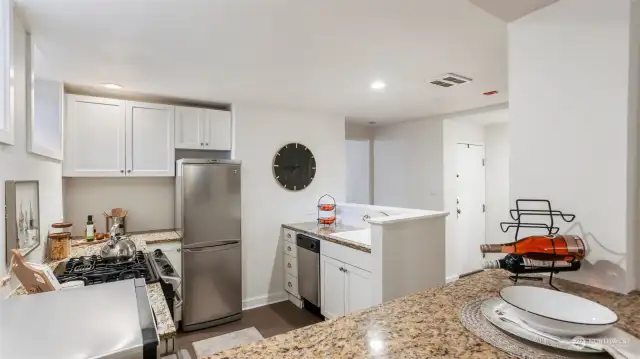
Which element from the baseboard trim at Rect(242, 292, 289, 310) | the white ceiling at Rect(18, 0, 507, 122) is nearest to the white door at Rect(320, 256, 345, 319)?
the baseboard trim at Rect(242, 292, 289, 310)

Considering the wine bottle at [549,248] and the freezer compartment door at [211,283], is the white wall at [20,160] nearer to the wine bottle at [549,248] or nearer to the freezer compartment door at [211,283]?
the freezer compartment door at [211,283]

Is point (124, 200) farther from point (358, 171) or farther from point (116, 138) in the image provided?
point (358, 171)

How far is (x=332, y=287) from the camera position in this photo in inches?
118

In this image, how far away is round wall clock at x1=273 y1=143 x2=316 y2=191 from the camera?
12.7 ft

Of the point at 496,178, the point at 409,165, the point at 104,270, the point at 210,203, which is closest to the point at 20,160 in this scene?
the point at 104,270

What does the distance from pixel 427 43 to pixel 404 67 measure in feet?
1.42

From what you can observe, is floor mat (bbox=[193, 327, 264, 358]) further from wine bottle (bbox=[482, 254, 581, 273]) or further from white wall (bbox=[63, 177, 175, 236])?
wine bottle (bbox=[482, 254, 581, 273])

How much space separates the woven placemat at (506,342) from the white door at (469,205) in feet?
12.8

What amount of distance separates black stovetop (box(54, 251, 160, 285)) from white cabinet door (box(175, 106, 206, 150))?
149 centimetres

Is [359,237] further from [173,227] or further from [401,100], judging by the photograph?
[173,227]

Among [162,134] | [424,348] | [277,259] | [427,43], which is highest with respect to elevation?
[427,43]

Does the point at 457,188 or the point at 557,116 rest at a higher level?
the point at 557,116

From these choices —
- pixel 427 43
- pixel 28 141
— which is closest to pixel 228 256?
pixel 28 141

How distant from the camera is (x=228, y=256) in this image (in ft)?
10.8
